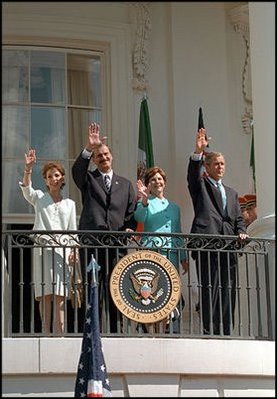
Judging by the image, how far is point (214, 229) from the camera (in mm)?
13227

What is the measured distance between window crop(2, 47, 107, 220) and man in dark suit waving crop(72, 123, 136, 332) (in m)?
3.15

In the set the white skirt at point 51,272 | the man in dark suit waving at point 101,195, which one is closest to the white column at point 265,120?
the man in dark suit waving at point 101,195

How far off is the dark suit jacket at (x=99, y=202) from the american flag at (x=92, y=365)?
1257 mm

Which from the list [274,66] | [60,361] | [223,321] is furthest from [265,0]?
[60,361]

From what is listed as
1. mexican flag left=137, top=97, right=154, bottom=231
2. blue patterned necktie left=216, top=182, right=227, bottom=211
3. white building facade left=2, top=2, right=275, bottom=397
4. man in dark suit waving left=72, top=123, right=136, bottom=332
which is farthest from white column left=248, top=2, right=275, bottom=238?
mexican flag left=137, top=97, right=154, bottom=231

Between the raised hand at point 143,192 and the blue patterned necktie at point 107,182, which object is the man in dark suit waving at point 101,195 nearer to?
the blue patterned necktie at point 107,182

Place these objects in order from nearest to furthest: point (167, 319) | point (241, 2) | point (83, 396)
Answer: point (83, 396), point (167, 319), point (241, 2)

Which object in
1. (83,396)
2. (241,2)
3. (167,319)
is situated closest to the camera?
(83,396)

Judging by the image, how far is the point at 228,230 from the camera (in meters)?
13.3

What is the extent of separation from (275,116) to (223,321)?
202 centimetres

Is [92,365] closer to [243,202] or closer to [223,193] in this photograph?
[223,193]

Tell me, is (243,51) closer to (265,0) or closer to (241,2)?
(241,2)

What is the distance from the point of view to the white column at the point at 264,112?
13.1 m

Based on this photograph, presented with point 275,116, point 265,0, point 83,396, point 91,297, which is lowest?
point 83,396
